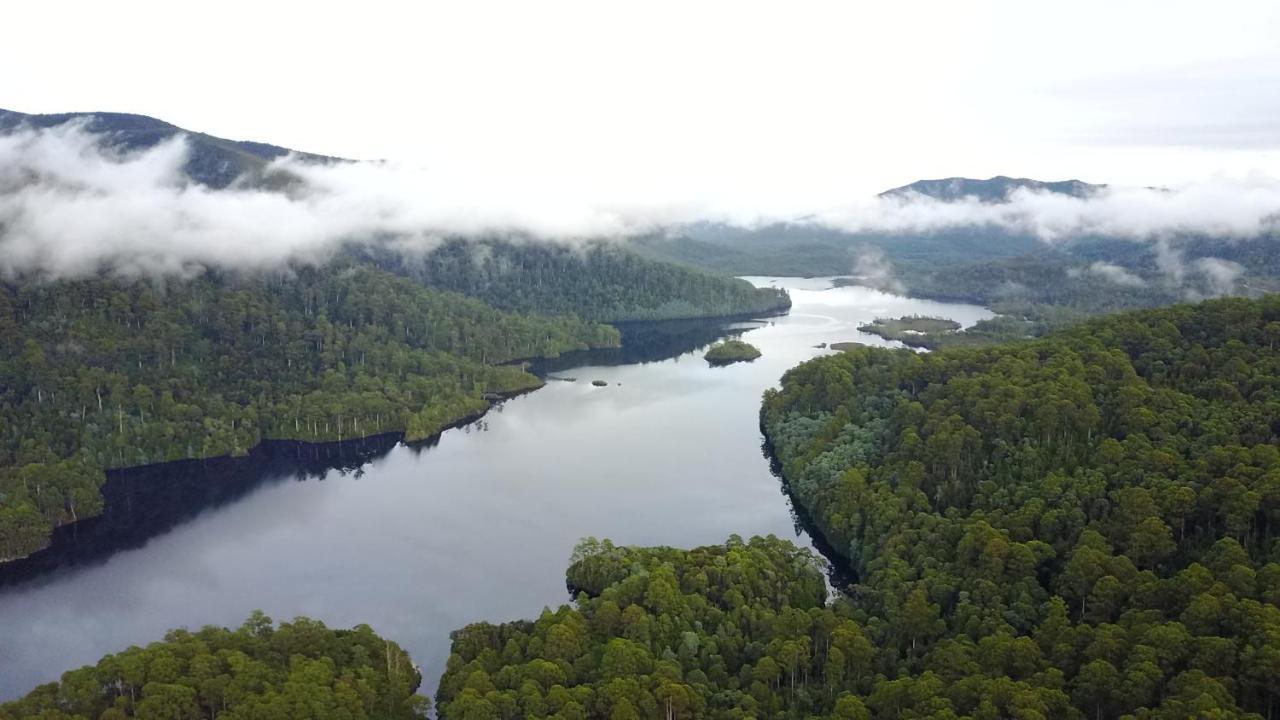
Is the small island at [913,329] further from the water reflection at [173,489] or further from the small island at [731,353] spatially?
the water reflection at [173,489]

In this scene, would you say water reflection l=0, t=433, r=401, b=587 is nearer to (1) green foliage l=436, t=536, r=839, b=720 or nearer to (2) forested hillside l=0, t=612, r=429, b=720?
(2) forested hillside l=0, t=612, r=429, b=720

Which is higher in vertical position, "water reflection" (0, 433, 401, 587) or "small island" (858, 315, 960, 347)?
"small island" (858, 315, 960, 347)

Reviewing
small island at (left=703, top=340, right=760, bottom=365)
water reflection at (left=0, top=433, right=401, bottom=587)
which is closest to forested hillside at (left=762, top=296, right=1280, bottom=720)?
water reflection at (left=0, top=433, right=401, bottom=587)

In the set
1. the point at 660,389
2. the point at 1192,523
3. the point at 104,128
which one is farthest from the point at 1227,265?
the point at 104,128

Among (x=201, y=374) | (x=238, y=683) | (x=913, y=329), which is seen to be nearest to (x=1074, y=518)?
(x=238, y=683)

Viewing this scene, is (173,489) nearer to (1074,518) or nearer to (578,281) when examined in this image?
(1074,518)

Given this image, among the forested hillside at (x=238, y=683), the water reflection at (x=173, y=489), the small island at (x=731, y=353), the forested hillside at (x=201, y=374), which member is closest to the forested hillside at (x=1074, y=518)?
the forested hillside at (x=238, y=683)
